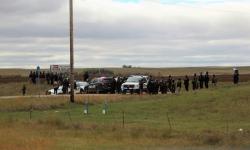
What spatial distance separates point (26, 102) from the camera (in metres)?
47.7

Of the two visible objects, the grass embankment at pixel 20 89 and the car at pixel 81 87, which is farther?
the grass embankment at pixel 20 89

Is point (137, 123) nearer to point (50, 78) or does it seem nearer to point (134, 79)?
point (134, 79)

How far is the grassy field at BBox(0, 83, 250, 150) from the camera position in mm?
24438

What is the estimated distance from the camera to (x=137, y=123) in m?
32.4

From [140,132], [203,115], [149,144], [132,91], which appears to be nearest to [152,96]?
[132,91]

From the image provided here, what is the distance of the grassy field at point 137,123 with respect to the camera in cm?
2444

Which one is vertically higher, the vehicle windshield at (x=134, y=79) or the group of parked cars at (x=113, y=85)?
the vehicle windshield at (x=134, y=79)

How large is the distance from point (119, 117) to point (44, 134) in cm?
931

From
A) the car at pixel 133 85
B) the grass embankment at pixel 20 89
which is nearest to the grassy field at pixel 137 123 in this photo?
the car at pixel 133 85

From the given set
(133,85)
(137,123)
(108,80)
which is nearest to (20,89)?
(108,80)

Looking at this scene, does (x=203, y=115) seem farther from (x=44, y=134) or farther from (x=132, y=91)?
(x=132, y=91)

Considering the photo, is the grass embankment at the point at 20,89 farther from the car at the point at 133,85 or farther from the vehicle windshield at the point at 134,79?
the car at the point at 133,85

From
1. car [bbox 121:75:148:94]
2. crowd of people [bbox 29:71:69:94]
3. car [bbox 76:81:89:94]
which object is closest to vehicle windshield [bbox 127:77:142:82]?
car [bbox 121:75:148:94]

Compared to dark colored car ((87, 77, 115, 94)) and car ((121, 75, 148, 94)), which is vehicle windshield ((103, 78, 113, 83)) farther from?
car ((121, 75, 148, 94))
